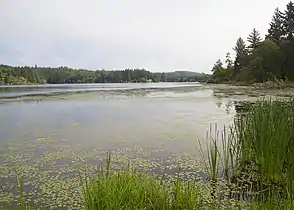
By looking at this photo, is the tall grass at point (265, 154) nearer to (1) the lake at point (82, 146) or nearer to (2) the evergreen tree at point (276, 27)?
(1) the lake at point (82, 146)

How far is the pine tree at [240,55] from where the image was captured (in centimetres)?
7562

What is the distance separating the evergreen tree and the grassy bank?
57.9 metres

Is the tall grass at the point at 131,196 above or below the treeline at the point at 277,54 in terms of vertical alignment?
below

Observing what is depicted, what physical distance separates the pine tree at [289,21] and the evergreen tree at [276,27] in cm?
231

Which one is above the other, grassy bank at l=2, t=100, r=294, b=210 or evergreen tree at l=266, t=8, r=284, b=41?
evergreen tree at l=266, t=8, r=284, b=41

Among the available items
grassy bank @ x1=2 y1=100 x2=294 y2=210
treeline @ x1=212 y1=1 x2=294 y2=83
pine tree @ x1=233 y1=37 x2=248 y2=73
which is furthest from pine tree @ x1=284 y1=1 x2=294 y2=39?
grassy bank @ x1=2 y1=100 x2=294 y2=210

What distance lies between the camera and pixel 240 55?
81.8m

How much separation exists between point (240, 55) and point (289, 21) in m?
28.2

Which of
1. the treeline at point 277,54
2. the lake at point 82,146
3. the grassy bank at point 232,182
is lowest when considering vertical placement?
the lake at point 82,146

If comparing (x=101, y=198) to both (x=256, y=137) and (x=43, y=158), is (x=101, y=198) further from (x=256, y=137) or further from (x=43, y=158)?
(x=43, y=158)

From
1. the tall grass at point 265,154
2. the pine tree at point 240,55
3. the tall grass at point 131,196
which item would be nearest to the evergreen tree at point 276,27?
the pine tree at point 240,55

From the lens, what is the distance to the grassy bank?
3.88 meters

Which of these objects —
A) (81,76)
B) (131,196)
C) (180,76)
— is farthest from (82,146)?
(180,76)

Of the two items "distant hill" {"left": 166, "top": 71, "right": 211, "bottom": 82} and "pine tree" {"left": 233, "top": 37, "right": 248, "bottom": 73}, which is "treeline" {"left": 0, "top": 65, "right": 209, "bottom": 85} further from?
"pine tree" {"left": 233, "top": 37, "right": 248, "bottom": 73}
